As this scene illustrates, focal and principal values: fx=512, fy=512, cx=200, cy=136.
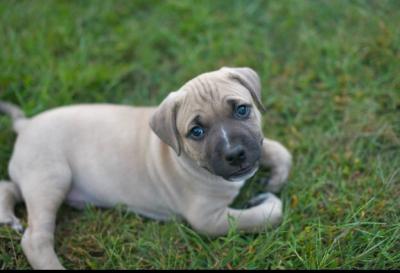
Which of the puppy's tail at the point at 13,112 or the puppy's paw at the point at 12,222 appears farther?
the puppy's tail at the point at 13,112

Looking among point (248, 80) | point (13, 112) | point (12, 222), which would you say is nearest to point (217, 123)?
point (248, 80)

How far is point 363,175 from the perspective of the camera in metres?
5.54

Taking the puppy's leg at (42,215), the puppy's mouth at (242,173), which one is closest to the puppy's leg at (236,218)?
the puppy's mouth at (242,173)

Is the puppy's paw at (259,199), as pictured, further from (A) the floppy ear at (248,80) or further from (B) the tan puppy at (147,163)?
(A) the floppy ear at (248,80)

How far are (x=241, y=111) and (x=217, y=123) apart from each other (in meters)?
0.28

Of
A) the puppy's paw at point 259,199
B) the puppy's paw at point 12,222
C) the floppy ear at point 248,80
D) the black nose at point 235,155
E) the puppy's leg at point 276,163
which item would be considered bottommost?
the puppy's paw at point 12,222

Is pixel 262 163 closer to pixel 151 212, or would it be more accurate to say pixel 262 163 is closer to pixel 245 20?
pixel 151 212

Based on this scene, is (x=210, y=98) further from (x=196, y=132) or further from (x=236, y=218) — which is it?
(x=236, y=218)

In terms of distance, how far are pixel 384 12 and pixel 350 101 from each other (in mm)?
1679

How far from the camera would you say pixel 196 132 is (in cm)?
461

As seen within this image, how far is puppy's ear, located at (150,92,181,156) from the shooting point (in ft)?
15.5

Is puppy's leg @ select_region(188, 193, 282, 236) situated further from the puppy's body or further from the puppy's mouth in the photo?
the puppy's mouth

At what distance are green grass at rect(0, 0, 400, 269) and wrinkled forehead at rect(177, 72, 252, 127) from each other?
1.27 m

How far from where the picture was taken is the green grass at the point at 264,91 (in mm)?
4957
